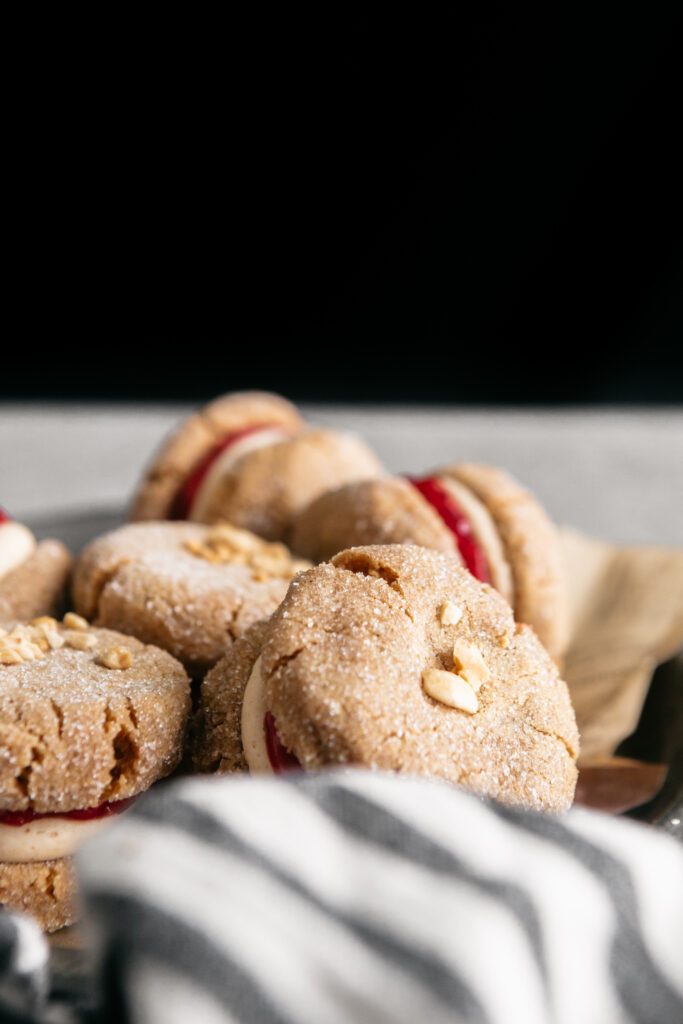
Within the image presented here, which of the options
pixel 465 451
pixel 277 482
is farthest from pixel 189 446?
pixel 465 451

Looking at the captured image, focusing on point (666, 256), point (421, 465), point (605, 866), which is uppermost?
point (666, 256)

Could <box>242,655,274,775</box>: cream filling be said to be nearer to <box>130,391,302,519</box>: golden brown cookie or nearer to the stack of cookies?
the stack of cookies

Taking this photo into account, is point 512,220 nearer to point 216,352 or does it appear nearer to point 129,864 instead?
point 216,352

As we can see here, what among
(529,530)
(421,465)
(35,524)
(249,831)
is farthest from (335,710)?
(421,465)

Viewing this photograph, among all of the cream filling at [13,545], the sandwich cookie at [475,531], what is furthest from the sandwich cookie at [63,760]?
the sandwich cookie at [475,531]

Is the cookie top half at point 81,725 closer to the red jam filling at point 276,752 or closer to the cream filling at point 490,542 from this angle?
the red jam filling at point 276,752
